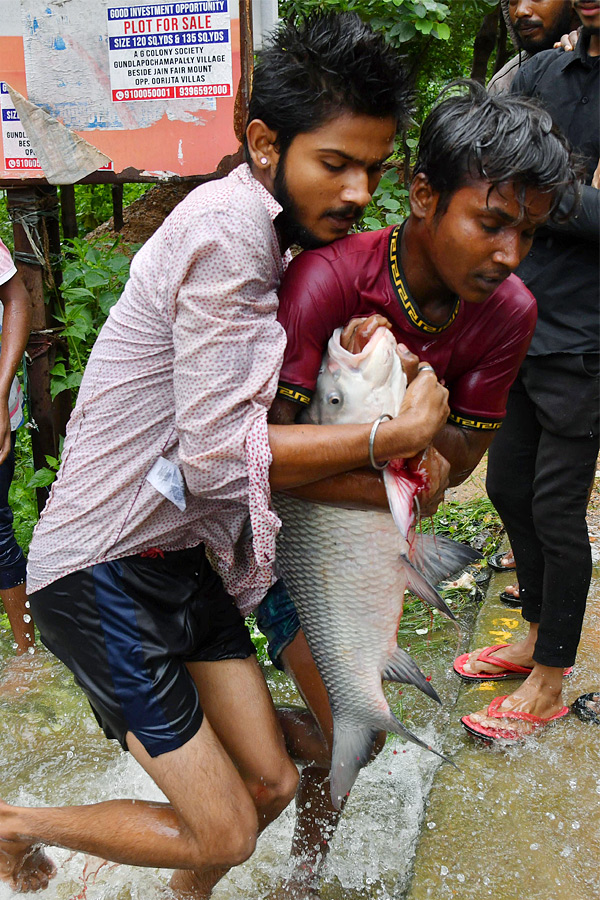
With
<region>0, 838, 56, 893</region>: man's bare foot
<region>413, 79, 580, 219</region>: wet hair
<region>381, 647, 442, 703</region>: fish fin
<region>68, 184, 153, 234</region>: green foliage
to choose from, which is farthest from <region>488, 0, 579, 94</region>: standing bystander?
<region>68, 184, 153, 234</region>: green foliage

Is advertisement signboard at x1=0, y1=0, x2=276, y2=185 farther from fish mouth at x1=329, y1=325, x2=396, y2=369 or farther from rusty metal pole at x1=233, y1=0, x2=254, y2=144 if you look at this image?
fish mouth at x1=329, y1=325, x2=396, y2=369

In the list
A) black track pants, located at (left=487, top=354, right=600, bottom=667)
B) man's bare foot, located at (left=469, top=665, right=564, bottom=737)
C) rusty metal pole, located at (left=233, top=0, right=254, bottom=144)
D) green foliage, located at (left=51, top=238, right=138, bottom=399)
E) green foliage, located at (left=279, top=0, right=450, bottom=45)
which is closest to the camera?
black track pants, located at (left=487, top=354, right=600, bottom=667)

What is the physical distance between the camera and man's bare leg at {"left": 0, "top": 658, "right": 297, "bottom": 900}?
2035 millimetres

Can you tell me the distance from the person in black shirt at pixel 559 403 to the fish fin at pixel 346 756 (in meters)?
0.91

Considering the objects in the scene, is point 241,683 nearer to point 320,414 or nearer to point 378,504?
point 378,504

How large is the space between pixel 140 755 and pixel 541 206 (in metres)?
1.60

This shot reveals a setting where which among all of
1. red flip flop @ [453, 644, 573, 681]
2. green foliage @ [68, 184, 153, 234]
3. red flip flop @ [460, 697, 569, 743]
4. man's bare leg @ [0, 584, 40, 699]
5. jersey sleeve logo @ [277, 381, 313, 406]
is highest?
jersey sleeve logo @ [277, 381, 313, 406]

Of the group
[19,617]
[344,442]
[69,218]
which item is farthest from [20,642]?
[69,218]

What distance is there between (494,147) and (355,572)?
101 centimetres

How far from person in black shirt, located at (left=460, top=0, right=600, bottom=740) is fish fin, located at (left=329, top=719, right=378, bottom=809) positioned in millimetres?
907

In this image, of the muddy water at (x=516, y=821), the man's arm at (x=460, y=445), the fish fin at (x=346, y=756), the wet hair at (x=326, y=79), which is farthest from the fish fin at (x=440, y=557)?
the wet hair at (x=326, y=79)

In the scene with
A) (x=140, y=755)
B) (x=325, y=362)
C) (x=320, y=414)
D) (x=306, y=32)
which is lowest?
(x=140, y=755)

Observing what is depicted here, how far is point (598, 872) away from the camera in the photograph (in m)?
2.39

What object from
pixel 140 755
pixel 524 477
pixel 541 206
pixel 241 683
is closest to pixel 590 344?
pixel 524 477
